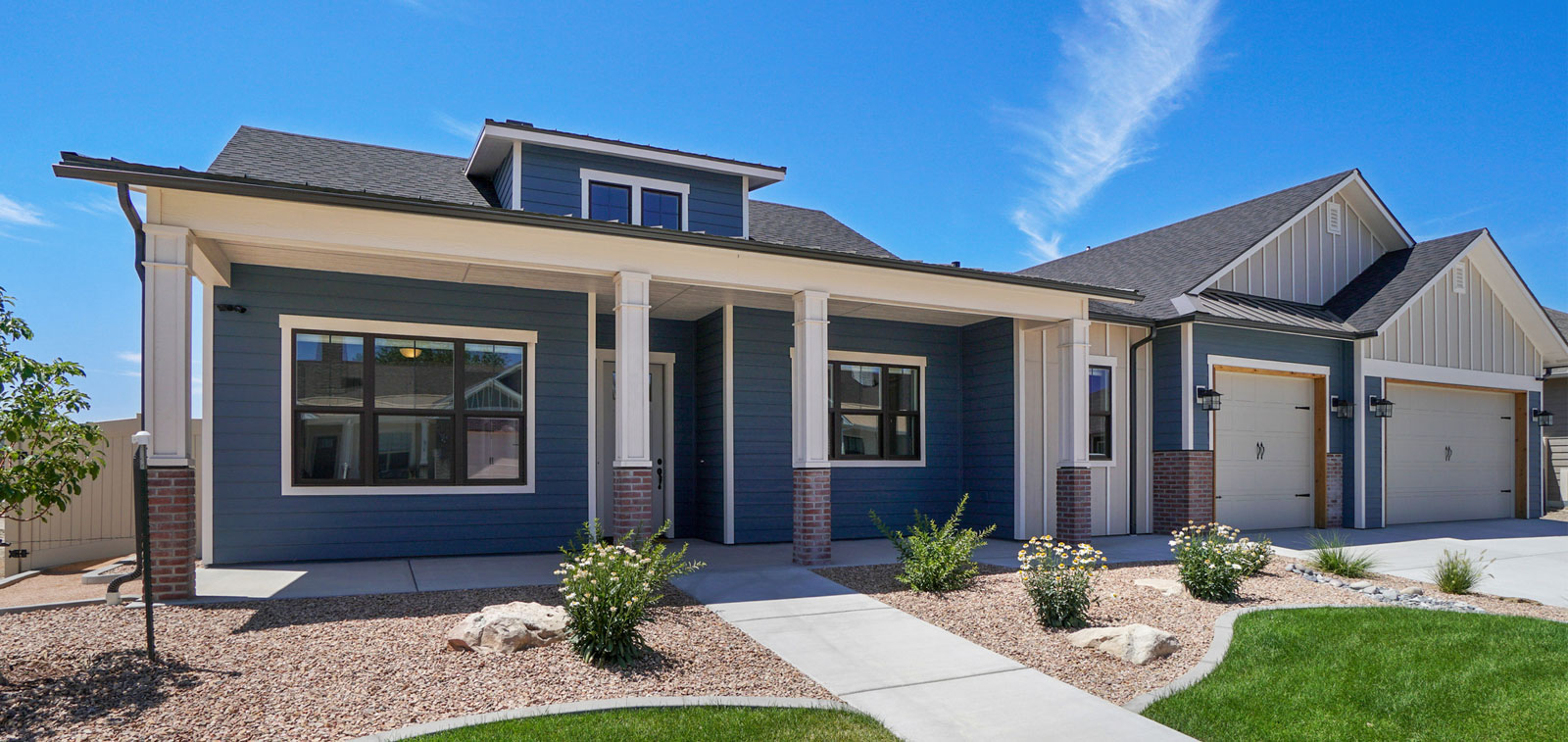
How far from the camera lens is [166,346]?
21.7 ft

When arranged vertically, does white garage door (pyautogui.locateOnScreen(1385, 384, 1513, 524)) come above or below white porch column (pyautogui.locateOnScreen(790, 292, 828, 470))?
below

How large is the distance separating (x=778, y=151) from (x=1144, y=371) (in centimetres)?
638

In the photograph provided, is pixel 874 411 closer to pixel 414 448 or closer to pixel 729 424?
pixel 729 424

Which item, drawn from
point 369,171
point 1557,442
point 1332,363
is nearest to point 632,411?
point 369,171

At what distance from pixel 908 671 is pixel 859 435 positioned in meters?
6.53

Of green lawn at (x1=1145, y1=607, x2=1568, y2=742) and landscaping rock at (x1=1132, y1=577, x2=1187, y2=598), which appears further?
landscaping rock at (x1=1132, y1=577, x2=1187, y2=598)

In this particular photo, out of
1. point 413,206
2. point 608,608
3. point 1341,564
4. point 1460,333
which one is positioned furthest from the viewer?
point 1460,333

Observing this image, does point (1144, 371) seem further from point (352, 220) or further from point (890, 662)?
point (352, 220)

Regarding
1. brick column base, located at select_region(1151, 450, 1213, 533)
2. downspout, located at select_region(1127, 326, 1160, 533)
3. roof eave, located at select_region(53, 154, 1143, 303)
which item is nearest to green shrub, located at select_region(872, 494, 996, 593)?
→ roof eave, located at select_region(53, 154, 1143, 303)

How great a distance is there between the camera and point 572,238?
26.1ft

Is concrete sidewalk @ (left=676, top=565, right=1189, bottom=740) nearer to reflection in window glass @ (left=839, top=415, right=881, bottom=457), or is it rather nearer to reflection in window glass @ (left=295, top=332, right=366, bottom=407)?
reflection in window glass @ (left=839, top=415, right=881, bottom=457)

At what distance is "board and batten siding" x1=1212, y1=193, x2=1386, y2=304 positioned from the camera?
568 inches

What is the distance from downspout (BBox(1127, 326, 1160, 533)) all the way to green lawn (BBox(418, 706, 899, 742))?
30.1 ft

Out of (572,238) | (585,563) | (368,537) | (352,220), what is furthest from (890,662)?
(368,537)
